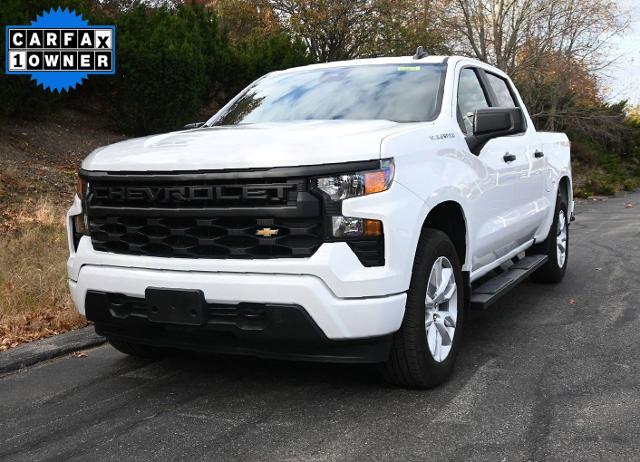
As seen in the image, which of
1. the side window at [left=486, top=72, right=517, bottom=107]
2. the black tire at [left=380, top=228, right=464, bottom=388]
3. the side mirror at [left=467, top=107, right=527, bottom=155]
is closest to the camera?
the black tire at [left=380, top=228, right=464, bottom=388]

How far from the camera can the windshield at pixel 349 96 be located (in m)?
4.59

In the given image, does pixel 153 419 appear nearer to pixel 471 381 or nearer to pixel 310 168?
pixel 310 168

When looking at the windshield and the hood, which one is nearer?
the hood

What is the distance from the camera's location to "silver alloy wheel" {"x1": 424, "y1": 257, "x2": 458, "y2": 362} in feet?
12.8

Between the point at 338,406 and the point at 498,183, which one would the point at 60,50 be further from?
the point at 338,406

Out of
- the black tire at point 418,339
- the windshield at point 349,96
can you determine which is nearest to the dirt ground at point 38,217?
the windshield at point 349,96

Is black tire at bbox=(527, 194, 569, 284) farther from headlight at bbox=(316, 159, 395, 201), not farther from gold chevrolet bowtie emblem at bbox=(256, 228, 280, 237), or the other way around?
gold chevrolet bowtie emblem at bbox=(256, 228, 280, 237)

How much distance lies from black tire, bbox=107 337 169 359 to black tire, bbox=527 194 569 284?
145 inches

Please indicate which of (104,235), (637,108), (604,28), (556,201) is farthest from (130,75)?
(637,108)

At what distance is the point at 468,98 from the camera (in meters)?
5.06

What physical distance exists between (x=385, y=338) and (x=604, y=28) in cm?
2198

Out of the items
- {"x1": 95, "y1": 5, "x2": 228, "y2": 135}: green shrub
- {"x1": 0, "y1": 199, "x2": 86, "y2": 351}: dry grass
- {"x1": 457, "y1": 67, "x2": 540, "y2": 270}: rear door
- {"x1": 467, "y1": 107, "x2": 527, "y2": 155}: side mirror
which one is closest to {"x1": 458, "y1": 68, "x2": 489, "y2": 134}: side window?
{"x1": 457, "y1": 67, "x2": 540, "y2": 270}: rear door

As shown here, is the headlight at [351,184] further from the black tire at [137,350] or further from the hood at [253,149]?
the black tire at [137,350]

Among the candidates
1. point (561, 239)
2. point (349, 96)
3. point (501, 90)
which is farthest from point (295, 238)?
point (561, 239)
